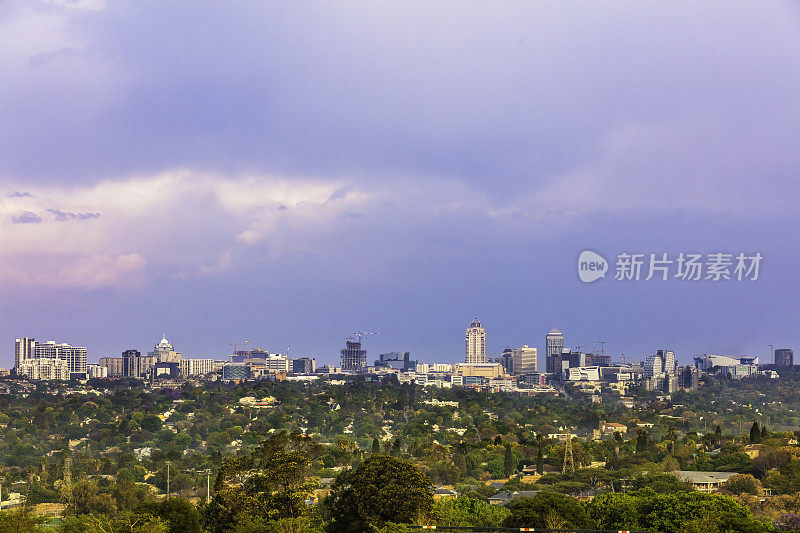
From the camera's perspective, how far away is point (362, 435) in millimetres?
64812

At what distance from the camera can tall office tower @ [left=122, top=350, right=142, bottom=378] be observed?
149275 mm

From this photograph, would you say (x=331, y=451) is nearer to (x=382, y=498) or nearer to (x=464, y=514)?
(x=464, y=514)

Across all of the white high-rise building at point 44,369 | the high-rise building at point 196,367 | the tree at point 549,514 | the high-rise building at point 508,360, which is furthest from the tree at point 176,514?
the high-rise building at point 508,360

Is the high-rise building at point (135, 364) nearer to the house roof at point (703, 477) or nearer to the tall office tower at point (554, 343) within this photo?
the tall office tower at point (554, 343)

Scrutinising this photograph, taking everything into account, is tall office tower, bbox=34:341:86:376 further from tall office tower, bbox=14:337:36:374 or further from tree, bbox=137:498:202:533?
tree, bbox=137:498:202:533

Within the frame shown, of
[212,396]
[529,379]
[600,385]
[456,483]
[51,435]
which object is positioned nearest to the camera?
[456,483]

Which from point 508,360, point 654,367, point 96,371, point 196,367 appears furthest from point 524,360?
point 96,371

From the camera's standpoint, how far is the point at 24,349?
147375 mm

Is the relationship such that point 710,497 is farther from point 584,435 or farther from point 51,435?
point 51,435

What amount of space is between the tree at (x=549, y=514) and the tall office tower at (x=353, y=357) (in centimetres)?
15903

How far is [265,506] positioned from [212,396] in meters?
70.7

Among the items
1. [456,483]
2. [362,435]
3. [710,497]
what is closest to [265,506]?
[710,497]

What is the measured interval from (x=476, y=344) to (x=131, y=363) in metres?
72.9

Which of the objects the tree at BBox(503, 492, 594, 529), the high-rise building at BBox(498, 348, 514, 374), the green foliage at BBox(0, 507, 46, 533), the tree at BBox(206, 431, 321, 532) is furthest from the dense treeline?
the high-rise building at BBox(498, 348, 514, 374)
